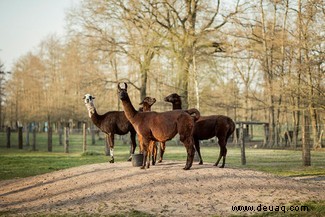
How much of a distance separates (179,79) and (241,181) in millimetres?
17839

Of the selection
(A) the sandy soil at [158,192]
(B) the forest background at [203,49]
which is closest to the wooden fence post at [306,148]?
(B) the forest background at [203,49]

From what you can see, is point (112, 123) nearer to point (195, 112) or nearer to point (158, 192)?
point (195, 112)

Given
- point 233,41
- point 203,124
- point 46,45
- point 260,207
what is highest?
point 46,45

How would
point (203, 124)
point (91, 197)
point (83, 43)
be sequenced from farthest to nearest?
point (83, 43)
point (203, 124)
point (91, 197)

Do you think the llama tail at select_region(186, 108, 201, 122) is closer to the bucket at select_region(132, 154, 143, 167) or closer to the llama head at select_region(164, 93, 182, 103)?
the llama head at select_region(164, 93, 182, 103)

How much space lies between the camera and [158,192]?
397 inches

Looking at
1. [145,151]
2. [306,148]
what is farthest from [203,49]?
[145,151]

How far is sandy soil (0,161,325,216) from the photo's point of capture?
9328 millimetres

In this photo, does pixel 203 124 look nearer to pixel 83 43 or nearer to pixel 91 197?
pixel 91 197

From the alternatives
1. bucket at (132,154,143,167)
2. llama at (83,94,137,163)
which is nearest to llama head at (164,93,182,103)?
llama at (83,94,137,163)

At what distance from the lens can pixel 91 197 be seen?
33.4 feet

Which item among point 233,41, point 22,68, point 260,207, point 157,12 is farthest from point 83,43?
point 22,68

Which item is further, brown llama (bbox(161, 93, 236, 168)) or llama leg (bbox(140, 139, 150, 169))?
brown llama (bbox(161, 93, 236, 168))

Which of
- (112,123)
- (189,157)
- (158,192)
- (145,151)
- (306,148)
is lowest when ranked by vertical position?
(158,192)
